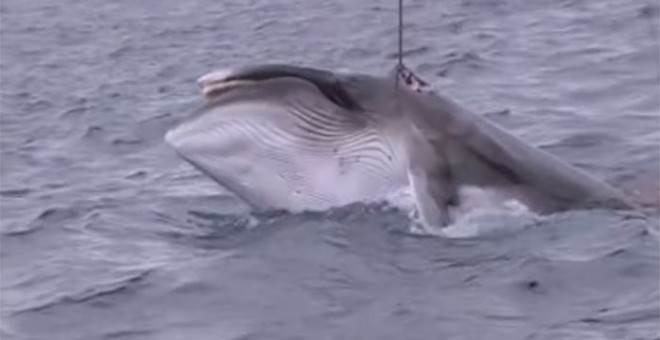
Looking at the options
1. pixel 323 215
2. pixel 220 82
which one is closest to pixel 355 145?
pixel 323 215

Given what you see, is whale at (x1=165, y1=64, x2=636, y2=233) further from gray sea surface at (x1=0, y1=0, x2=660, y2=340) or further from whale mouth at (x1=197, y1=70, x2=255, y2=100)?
gray sea surface at (x1=0, y1=0, x2=660, y2=340)

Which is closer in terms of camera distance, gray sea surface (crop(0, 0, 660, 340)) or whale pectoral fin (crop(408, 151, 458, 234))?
gray sea surface (crop(0, 0, 660, 340))

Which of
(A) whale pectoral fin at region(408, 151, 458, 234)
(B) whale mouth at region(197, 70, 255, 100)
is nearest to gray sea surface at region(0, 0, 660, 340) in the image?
(A) whale pectoral fin at region(408, 151, 458, 234)

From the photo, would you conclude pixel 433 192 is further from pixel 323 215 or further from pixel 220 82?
pixel 220 82

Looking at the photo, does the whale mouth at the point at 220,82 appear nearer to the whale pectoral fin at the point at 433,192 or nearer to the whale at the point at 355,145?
the whale at the point at 355,145

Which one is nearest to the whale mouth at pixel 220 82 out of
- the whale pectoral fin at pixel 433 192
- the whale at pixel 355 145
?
the whale at pixel 355 145

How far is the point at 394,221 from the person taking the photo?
10883mm

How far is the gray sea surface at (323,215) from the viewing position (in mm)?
9680

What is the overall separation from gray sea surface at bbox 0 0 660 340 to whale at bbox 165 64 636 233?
0.60 ft

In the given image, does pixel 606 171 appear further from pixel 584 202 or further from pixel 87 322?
pixel 87 322

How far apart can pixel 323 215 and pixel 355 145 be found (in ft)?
1.71

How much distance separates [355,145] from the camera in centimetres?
1089

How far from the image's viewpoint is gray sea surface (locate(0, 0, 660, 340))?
31.8ft

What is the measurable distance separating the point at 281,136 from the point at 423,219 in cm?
96
